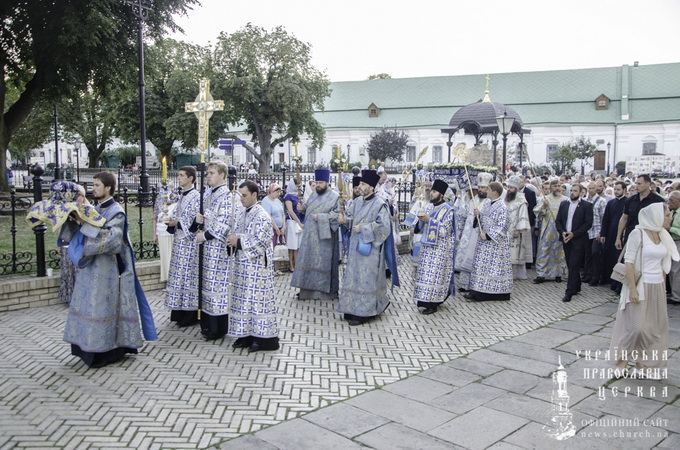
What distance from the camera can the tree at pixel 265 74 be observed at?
3934cm

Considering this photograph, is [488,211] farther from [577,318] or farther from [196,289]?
[196,289]

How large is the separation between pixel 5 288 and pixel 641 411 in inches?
298

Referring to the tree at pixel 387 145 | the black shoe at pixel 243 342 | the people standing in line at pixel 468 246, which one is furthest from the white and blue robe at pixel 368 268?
the tree at pixel 387 145

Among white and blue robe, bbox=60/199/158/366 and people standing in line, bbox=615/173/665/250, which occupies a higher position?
people standing in line, bbox=615/173/665/250

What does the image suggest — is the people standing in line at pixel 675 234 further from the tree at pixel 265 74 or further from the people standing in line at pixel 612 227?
the tree at pixel 265 74

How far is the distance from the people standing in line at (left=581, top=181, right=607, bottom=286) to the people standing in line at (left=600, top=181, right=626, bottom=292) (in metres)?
0.13

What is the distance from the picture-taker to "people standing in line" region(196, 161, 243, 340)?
21.1ft

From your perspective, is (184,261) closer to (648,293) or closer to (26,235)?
(648,293)

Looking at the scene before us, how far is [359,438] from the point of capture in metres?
4.31

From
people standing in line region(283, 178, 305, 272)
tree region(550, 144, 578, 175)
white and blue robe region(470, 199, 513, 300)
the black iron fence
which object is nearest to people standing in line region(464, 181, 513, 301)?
white and blue robe region(470, 199, 513, 300)

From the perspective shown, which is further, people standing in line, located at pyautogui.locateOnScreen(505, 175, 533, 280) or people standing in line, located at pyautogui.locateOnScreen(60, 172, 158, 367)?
people standing in line, located at pyautogui.locateOnScreen(505, 175, 533, 280)

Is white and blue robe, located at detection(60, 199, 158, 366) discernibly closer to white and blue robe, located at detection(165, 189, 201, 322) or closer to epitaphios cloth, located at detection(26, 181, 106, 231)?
epitaphios cloth, located at detection(26, 181, 106, 231)

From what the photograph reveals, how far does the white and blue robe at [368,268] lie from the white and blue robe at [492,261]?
219 cm

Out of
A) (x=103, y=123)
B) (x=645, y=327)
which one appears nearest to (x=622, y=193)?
(x=645, y=327)
